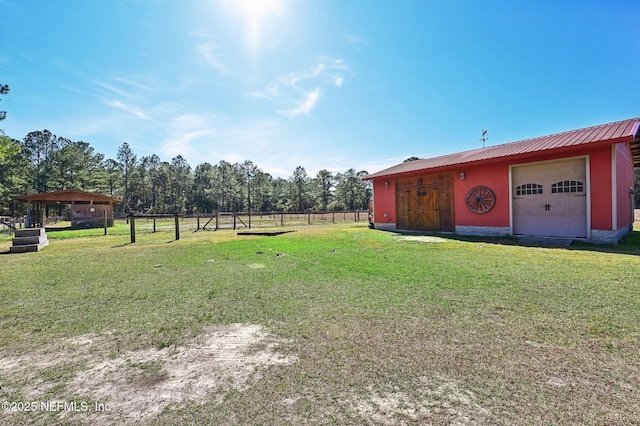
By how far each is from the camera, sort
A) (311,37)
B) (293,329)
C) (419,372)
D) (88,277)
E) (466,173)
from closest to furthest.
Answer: (419,372) → (293,329) → (88,277) → (311,37) → (466,173)

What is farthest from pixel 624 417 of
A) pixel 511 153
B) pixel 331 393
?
pixel 511 153

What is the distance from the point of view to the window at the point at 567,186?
791 centimetres

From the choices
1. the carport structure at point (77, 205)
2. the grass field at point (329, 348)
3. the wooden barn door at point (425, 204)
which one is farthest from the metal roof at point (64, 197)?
the wooden barn door at point (425, 204)

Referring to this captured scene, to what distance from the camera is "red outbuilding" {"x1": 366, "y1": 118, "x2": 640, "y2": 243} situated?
23.9 feet

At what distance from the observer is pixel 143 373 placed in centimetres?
187

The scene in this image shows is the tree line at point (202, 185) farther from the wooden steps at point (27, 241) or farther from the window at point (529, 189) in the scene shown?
the window at point (529, 189)

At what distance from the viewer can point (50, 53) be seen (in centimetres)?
908

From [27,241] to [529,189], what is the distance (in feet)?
50.4

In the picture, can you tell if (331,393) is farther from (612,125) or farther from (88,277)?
(612,125)

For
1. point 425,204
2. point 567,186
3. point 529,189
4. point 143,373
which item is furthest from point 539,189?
point 143,373

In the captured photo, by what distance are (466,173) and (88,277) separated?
→ 35.3 feet

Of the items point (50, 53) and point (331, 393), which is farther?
point (50, 53)

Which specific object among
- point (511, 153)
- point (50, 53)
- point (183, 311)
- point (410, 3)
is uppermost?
point (410, 3)

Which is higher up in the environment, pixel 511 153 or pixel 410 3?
pixel 410 3
